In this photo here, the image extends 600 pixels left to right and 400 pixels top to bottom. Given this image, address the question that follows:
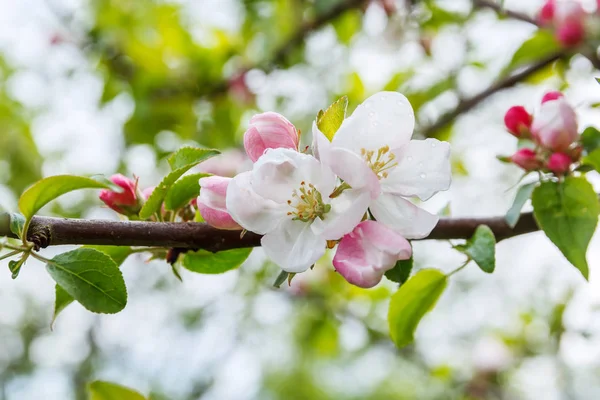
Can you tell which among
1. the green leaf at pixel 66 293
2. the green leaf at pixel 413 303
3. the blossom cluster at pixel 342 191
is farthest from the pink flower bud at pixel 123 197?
the green leaf at pixel 413 303

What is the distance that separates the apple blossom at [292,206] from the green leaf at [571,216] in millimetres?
312

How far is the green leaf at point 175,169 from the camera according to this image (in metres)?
0.69

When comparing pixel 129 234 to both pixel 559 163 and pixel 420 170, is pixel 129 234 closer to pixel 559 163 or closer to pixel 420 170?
pixel 420 170

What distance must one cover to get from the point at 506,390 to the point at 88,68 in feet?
7.31

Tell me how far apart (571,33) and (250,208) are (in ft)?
3.96

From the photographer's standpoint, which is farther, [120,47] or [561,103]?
[120,47]

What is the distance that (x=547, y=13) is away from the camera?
5.29 feet

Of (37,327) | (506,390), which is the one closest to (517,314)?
(506,390)

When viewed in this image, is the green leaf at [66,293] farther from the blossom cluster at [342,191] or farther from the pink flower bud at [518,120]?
the pink flower bud at [518,120]

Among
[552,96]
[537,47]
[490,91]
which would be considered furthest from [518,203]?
[537,47]

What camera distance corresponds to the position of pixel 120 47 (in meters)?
2.41

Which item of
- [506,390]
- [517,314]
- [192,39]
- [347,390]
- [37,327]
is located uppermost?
[192,39]

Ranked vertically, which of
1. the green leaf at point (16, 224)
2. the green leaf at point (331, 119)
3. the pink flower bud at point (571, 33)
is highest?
the green leaf at point (331, 119)

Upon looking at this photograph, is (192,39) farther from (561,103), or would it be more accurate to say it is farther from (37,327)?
(37,327)
